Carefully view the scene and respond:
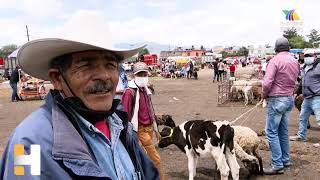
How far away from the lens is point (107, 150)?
2021mm

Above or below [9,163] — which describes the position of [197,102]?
below

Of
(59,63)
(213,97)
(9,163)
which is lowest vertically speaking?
(213,97)

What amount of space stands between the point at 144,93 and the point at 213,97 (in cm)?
1460

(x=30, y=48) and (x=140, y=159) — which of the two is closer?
(x=30, y=48)

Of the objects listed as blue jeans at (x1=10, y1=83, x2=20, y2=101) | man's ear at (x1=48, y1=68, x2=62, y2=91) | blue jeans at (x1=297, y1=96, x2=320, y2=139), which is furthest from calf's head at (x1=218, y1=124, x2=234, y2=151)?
blue jeans at (x1=10, y1=83, x2=20, y2=101)

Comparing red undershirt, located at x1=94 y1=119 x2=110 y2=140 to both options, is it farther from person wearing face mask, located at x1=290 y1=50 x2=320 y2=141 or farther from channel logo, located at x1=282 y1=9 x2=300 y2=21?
channel logo, located at x1=282 y1=9 x2=300 y2=21

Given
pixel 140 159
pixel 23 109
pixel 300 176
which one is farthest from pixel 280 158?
pixel 23 109

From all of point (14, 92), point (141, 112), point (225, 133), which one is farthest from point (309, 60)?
point (14, 92)

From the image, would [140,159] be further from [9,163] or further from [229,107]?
[229,107]

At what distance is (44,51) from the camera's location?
2029 millimetres

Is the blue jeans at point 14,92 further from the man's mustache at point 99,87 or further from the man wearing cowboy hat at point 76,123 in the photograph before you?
the man's mustache at point 99,87

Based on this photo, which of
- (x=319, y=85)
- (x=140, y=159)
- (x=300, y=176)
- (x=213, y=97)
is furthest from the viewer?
(x=213, y=97)

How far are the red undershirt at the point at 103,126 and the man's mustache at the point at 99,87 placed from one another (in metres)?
0.16

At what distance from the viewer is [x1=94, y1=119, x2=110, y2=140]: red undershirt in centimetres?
210
